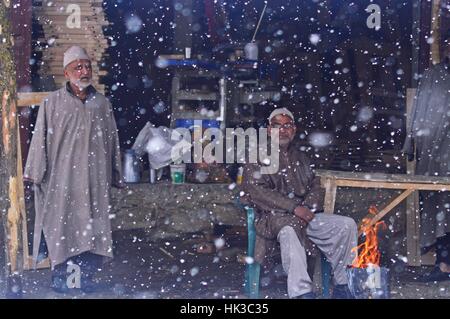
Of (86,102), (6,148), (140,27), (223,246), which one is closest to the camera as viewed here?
(6,148)

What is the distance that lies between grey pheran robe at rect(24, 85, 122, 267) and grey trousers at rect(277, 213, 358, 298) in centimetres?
160

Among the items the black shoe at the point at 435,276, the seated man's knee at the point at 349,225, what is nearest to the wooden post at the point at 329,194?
the seated man's knee at the point at 349,225

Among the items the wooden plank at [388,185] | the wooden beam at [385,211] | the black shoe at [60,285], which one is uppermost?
the wooden plank at [388,185]

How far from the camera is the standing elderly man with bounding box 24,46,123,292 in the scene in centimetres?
653

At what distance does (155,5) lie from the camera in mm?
10258

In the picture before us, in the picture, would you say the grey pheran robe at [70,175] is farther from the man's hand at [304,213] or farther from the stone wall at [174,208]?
the stone wall at [174,208]

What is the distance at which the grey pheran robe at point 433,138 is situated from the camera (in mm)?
7254

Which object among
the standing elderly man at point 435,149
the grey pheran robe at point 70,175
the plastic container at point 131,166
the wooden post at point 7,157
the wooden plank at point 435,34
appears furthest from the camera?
the plastic container at point 131,166

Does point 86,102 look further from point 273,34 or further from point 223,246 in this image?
point 273,34

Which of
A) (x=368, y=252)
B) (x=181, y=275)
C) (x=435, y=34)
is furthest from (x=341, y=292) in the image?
(x=435, y=34)

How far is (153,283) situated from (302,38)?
565 centimetres

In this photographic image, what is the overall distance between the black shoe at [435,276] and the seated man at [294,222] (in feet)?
4.08

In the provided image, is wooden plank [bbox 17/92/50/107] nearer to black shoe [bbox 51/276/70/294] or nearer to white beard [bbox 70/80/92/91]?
white beard [bbox 70/80/92/91]
